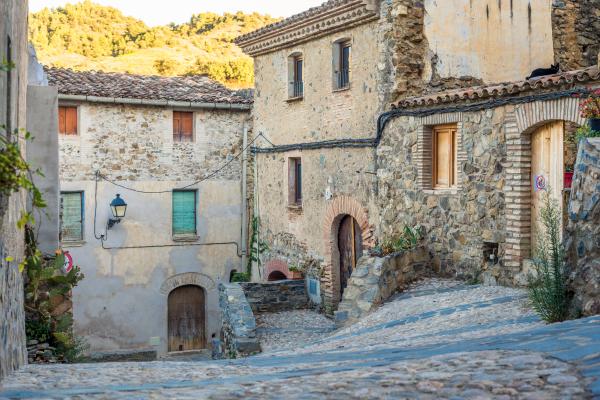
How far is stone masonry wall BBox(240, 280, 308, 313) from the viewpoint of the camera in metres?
14.4

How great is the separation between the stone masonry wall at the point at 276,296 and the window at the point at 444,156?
430cm

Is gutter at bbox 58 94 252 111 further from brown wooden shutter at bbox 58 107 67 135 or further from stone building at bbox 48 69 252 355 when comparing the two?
brown wooden shutter at bbox 58 107 67 135

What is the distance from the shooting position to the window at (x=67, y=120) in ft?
57.1

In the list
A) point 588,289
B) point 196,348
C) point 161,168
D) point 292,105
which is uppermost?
point 292,105

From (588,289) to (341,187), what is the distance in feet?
26.8

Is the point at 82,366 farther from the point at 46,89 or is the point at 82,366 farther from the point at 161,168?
the point at 161,168

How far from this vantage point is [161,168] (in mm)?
18562

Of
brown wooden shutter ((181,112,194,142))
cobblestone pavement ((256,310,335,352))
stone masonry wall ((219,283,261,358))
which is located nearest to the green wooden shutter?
brown wooden shutter ((181,112,194,142))

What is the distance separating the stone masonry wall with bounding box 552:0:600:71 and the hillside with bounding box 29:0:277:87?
79.7ft

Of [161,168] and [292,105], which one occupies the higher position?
[292,105]

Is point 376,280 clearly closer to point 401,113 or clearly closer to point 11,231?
point 401,113

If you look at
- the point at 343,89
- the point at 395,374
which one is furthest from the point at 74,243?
the point at 395,374

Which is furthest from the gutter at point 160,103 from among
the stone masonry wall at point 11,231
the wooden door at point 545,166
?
the wooden door at point 545,166

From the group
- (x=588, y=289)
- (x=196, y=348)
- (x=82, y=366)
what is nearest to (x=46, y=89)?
(x=82, y=366)
